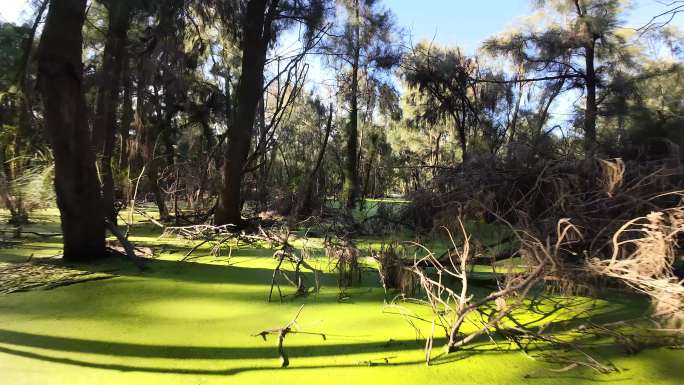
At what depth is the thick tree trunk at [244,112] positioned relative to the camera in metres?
7.63

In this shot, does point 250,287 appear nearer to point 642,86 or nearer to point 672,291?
point 672,291

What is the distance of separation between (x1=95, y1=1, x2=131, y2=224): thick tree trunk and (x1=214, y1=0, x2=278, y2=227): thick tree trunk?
177 centimetres

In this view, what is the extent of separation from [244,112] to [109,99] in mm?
2366

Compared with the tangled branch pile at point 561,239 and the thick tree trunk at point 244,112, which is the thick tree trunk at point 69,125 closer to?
the thick tree trunk at point 244,112

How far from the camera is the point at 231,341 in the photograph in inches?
114

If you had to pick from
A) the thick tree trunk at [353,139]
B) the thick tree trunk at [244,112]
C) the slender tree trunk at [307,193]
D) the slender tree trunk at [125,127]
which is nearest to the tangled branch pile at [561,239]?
the thick tree trunk at [244,112]

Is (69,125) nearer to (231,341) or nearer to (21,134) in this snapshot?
(231,341)

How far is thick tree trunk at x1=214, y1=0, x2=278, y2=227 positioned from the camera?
7.63 m

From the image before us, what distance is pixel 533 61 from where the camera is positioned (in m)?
10.7

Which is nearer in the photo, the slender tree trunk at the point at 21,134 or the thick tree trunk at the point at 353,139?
the slender tree trunk at the point at 21,134

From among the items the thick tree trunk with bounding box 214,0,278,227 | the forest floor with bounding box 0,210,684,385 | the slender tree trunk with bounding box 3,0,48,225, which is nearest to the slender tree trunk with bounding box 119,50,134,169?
the slender tree trunk with bounding box 3,0,48,225

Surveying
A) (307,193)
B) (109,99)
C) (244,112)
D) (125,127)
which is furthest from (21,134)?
(307,193)

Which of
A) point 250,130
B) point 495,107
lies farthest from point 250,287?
point 495,107

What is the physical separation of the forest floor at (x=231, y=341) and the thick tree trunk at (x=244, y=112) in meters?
3.08
